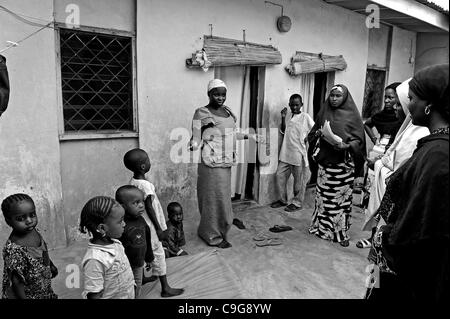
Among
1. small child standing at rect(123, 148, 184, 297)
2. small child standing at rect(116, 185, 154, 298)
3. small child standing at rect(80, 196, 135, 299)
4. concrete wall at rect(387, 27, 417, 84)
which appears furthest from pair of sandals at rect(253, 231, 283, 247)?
concrete wall at rect(387, 27, 417, 84)

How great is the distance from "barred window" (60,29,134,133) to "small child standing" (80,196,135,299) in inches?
81.7

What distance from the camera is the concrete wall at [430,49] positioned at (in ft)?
27.5

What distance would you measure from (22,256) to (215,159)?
7.26 feet

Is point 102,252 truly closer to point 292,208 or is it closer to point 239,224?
point 239,224

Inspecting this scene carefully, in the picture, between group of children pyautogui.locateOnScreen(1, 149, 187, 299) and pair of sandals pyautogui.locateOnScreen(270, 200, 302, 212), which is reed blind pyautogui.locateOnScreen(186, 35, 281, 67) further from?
group of children pyautogui.locateOnScreen(1, 149, 187, 299)

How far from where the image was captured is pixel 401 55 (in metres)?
8.20

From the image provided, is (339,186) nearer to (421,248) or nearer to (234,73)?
(234,73)

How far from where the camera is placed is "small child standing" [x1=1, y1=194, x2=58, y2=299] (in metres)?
1.99

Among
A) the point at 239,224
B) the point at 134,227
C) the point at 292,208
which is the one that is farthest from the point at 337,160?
the point at 134,227

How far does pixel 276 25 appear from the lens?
5.29 m

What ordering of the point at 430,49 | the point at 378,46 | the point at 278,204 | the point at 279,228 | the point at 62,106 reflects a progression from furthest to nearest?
1. the point at 430,49
2. the point at 378,46
3. the point at 278,204
4. the point at 279,228
5. the point at 62,106

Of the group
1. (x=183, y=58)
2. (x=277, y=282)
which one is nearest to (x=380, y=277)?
(x=277, y=282)

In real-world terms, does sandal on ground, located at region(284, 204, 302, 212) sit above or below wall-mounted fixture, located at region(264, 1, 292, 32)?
below

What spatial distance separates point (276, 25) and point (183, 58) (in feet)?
5.72
